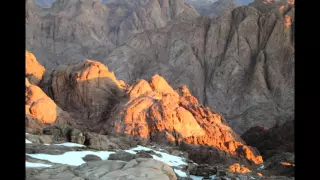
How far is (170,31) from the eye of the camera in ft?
232

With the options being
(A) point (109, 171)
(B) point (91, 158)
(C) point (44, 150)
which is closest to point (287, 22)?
(B) point (91, 158)

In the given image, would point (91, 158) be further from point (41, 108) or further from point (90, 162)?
point (41, 108)

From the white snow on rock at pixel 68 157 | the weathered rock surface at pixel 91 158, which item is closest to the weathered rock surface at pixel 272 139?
the weathered rock surface at pixel 91 158

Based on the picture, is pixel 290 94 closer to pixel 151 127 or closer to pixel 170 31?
pixel 170 31

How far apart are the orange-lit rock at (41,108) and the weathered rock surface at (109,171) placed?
1658 centimetres

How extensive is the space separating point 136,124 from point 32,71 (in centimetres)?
1299

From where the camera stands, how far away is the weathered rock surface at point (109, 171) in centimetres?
849

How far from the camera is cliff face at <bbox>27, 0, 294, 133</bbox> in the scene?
55375 millimetres

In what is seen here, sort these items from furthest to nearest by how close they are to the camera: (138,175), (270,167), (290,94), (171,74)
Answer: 1. (171,74)
2. (290,94)
3. (270,167)
4. (138,175)

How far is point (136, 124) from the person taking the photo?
94.2ft

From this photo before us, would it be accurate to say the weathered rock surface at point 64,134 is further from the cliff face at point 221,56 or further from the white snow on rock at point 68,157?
the cliff face at point 221,56
